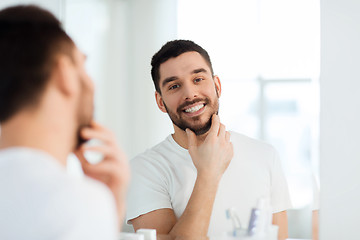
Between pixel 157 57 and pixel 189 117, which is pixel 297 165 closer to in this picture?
pixel 189 117

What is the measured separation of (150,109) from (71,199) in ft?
2.63

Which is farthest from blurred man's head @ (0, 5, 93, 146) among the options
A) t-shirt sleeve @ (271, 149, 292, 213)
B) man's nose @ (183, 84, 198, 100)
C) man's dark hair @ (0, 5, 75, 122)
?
t-shirt sleeve @ (271, 149, 292, 213)

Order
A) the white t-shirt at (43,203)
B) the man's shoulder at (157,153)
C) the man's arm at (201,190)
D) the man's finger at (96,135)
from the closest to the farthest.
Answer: the white t-shirt at (43,203), the man's finger at (96,135), the man's arm at (201,190), the man's shoulder at (157,153)

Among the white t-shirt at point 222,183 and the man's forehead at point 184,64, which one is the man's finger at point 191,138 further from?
the man's forehead at point 184,64

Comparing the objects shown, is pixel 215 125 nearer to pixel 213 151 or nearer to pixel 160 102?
pixel 213 151

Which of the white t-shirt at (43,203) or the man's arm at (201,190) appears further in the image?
the man's arm at (201,190)

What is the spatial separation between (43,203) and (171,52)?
82cm

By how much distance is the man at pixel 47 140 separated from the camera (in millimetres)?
533

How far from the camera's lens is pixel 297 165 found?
4.01ft

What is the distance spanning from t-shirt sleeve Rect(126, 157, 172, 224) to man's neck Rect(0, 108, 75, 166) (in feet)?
2.11

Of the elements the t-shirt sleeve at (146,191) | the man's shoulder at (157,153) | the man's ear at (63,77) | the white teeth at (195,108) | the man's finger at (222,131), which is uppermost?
the man's ear at (63,77)

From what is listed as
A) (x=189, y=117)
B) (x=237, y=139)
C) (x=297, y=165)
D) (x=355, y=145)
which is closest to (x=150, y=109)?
(x=189, y=117)

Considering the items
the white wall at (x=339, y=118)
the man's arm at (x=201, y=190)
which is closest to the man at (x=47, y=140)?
the man's arm at (x=201, y=190)

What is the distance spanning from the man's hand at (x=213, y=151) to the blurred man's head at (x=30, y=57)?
1.93 feet
